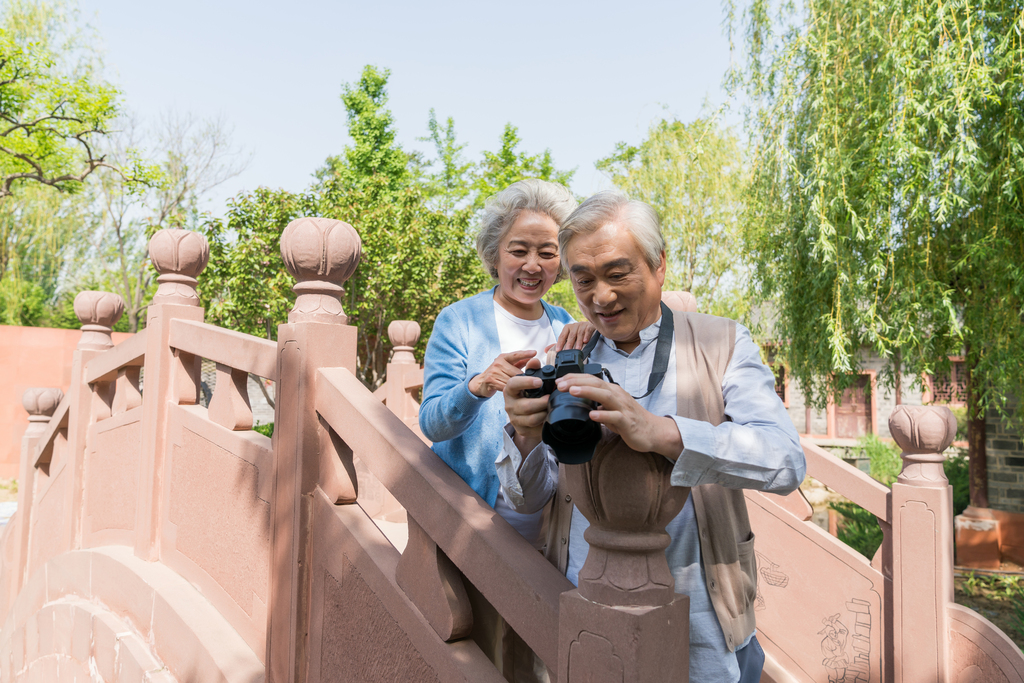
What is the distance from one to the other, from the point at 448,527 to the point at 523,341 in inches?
22.8

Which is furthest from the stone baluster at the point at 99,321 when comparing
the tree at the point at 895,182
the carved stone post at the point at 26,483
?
the tree at the point at 895,182

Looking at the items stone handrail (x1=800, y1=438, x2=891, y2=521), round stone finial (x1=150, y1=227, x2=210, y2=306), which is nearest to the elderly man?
stone handrail (x1=800, y1=438, x2=891, y2=521)

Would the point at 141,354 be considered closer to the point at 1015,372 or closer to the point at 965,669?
the point at 965,669

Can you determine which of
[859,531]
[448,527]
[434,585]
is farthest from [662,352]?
[859,531]

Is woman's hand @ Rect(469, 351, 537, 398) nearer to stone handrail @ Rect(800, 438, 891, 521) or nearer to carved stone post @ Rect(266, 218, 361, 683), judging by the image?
carved stone post @ Rect(266, 218, 361, 683)

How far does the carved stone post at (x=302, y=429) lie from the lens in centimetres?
216

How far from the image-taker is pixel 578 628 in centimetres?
122

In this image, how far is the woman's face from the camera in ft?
Answer: 6.17

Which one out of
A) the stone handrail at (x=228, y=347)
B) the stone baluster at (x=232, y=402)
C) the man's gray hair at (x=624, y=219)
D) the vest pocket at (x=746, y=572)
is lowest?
the vest pocket at (x=746, y=572)

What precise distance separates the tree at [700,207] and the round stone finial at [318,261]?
39.3 feet

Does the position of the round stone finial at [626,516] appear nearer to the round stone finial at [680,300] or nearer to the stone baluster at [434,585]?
the stone baluster at [434,585]

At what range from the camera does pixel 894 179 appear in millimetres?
6250

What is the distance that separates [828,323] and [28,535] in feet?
23.3

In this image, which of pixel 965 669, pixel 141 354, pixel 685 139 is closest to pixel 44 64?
pixel 141 354
